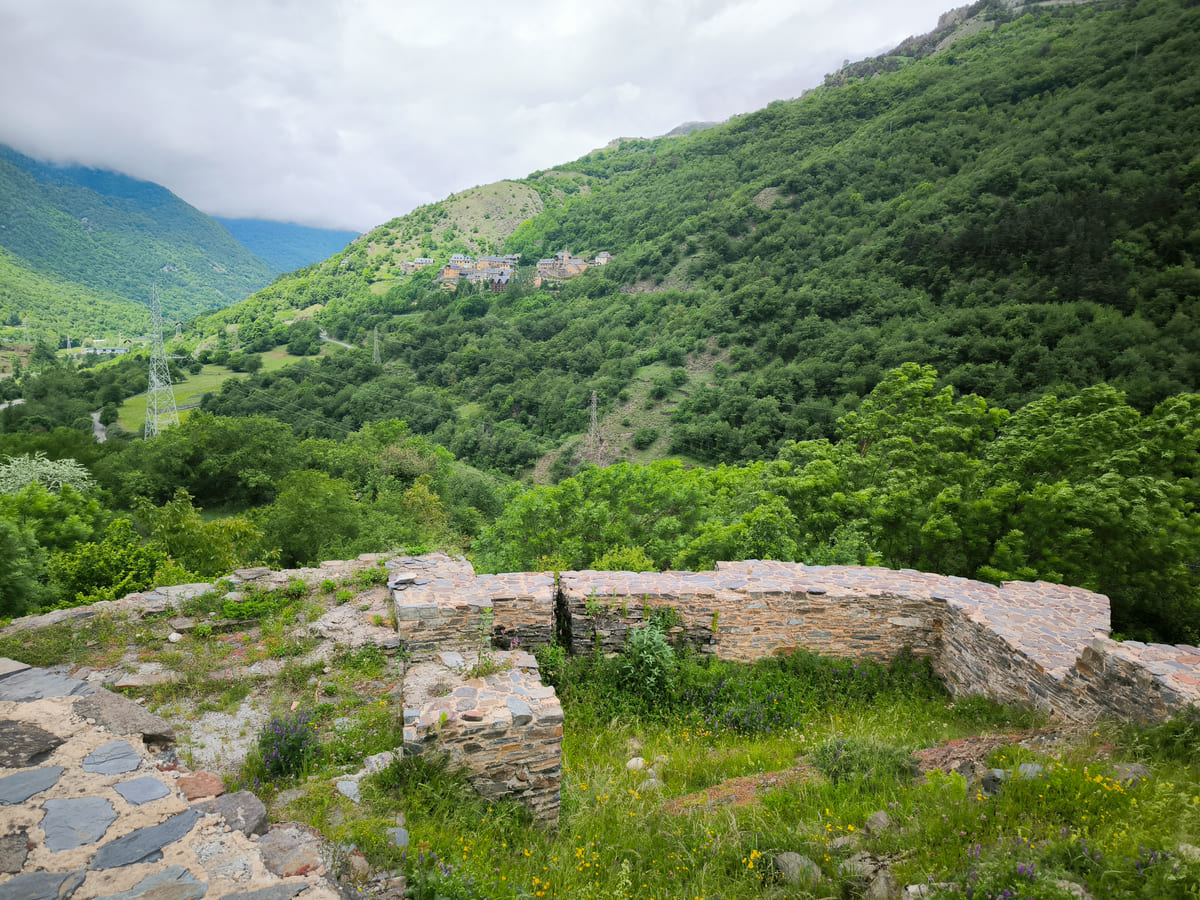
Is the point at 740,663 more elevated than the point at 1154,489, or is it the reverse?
the point at 1154,489

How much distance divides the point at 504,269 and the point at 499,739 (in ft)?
374

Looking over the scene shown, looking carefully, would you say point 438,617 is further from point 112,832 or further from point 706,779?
point 706,779

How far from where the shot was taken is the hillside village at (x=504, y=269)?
323 feet

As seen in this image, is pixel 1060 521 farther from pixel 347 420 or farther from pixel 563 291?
pixel 563 291

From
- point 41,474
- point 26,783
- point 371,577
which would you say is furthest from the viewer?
point 41,474

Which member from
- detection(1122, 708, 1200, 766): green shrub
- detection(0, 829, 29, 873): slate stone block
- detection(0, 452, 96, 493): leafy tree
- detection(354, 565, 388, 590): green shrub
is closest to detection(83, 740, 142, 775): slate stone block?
detection(0, 829, 29, 873): slate stone block

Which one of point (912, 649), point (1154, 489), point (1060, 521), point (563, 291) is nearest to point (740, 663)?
point (912, 649)

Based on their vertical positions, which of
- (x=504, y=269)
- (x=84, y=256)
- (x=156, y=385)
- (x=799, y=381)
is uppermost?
(x=84, y=256)

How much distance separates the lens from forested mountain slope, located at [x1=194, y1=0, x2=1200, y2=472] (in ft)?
112

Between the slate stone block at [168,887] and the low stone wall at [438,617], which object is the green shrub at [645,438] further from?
the slate stone block at [168,887]

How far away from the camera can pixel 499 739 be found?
5.20 metres

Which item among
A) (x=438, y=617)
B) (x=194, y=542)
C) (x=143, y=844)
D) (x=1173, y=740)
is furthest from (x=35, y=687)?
(x=1173, y=740)

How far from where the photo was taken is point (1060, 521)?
10.6 m

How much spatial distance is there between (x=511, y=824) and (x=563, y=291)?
90.0 m
